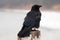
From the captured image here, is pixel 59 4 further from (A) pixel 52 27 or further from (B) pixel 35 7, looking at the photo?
(B) pixel 35 7

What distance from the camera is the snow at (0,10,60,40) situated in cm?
347

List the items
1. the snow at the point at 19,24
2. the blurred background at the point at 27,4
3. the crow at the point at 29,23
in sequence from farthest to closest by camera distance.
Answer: the blurred background at the point at 27,4 < the snow at the point at 19,24 < the crow at the point at 29,23

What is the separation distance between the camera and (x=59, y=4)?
169 inches

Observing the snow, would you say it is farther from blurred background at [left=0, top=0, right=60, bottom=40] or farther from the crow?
the crow

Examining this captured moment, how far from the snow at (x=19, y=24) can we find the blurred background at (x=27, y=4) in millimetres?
108

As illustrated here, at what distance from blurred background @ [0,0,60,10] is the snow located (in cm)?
11

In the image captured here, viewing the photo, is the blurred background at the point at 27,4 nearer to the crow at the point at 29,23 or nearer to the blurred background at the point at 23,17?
the blurred background at the point at 23,17

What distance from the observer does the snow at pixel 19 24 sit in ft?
11.4

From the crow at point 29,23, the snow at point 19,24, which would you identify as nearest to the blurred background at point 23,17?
the snow at point 19,24

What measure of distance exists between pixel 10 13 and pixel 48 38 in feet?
4.21

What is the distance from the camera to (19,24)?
3916 millimetres

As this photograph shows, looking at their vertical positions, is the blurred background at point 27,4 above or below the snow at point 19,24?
above

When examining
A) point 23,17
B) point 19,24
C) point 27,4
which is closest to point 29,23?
point 19,24

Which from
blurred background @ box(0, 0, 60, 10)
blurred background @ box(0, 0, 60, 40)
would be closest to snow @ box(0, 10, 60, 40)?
blurred background @ box(0, 0, 60, 40)
